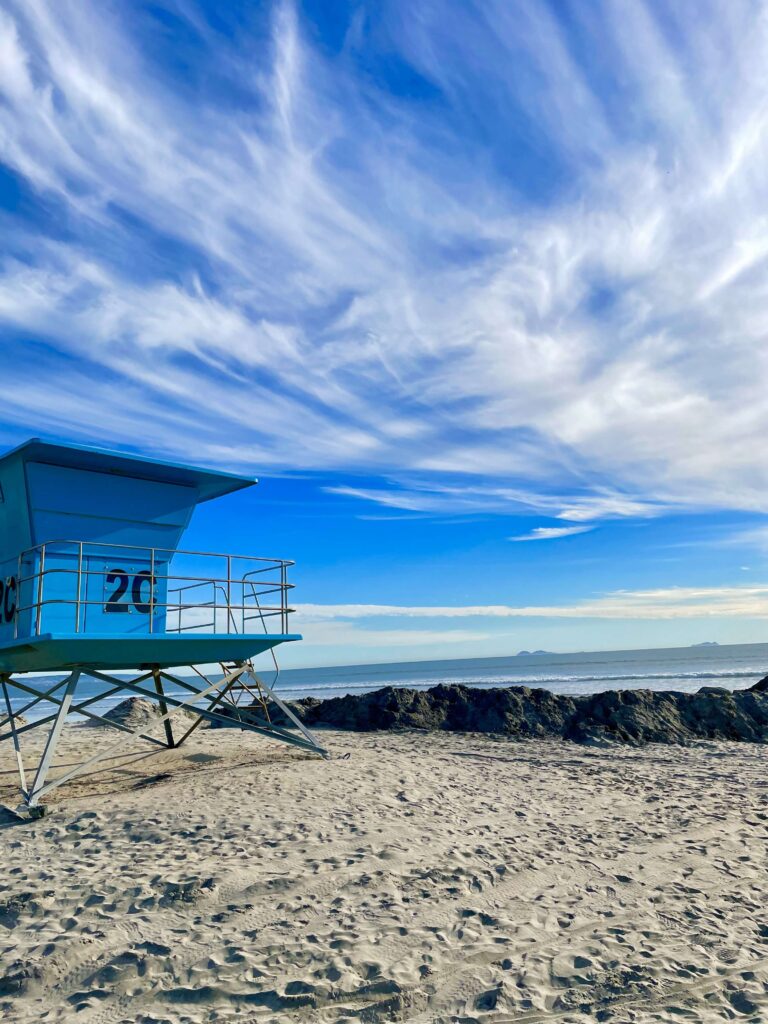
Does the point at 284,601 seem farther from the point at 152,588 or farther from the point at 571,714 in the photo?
the point at 571,714

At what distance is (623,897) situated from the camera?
6.17m

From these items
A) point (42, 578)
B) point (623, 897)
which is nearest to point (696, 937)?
point (623, 897)

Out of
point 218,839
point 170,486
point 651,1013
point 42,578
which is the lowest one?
point 651,1013

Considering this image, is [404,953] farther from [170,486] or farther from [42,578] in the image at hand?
[170,486]

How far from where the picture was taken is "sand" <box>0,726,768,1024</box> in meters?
4.70

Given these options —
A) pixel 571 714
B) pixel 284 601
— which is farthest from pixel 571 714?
pixel 284 601

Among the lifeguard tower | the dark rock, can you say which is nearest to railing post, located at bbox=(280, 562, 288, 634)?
the lifeguard tower

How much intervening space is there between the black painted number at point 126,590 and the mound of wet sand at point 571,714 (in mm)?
9228

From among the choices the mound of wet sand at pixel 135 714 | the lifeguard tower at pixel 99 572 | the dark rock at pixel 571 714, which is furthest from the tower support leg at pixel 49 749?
the mound of wet sand at pixel 135 714

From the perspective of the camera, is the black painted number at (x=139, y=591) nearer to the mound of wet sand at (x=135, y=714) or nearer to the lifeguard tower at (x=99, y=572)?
the lifeguard tower at (x=99, y=572)

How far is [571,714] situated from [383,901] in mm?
12300

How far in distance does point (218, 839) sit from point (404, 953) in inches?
115

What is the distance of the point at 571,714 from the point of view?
56.9ft

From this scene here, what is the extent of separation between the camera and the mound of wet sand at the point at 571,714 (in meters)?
15.8
